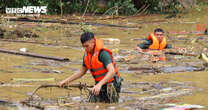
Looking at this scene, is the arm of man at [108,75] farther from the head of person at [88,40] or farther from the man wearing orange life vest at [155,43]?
the man wearing orange life vest at [155,43]

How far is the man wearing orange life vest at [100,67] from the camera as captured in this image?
245 inches

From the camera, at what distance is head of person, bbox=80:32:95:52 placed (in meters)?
6.22

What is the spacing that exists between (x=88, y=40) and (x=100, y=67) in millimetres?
479

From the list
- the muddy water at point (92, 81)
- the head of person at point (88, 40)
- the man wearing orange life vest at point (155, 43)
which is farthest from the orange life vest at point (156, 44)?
the head of person at point (88, 40)

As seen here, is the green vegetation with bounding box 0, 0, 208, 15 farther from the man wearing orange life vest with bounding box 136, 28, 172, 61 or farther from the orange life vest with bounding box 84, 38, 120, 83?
the orange life vest with bounding box 84, 38, 120, 83

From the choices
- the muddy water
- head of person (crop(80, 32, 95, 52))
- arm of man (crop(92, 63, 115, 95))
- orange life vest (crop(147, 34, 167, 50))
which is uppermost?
head of person (crop(80, 32, 95, 52))

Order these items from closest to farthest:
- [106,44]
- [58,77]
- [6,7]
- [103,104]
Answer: [103,104], [58,77], [106,44], [6,7]

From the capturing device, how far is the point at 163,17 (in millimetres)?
23688

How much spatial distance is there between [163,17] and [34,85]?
53.7 feet

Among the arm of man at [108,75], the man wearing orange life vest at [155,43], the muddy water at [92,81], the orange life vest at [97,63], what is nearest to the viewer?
the arm of man at [108,75]

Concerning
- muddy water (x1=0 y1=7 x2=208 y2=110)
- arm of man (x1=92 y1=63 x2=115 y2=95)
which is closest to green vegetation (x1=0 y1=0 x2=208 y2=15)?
muddy water (x1=0 y1=7 x2=208 y2=110)

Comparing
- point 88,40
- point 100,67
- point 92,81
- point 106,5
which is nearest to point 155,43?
point 92,81

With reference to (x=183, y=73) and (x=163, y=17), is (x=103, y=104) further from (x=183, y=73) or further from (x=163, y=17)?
(x=163, y=17)

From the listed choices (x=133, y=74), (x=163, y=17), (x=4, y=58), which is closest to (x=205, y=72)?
(x=133, y=74)
